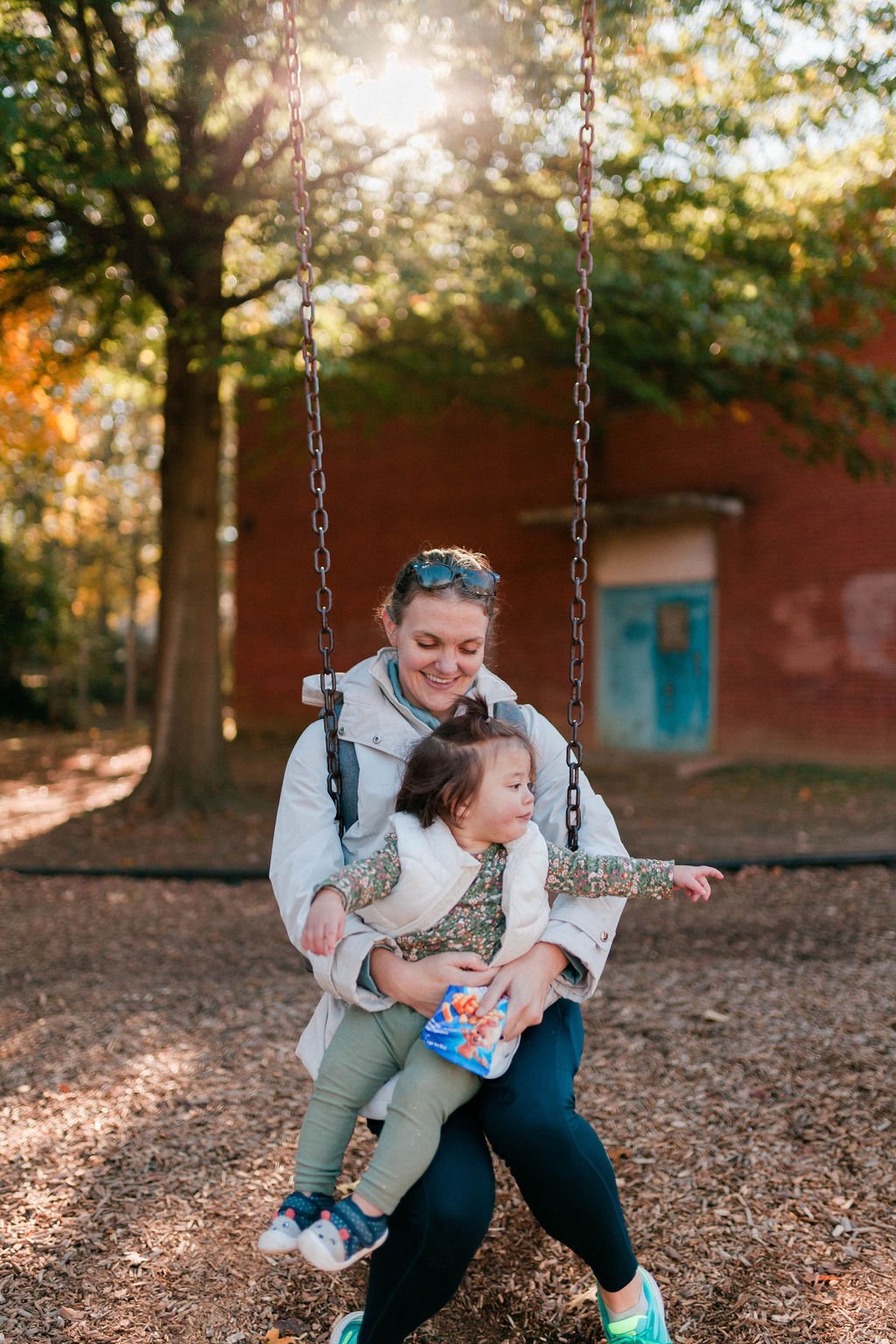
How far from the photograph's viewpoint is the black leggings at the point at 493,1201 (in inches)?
78.5

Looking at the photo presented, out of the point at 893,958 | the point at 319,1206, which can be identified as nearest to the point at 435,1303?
the point at 319,1206

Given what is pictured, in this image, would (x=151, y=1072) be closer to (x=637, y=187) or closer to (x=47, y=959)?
(x=47, y=959)

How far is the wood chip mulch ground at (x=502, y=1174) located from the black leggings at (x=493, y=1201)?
396 millimetres

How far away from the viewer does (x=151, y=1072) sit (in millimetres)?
3730

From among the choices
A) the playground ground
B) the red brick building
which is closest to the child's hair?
the playground ground

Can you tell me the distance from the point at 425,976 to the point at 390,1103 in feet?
0.79

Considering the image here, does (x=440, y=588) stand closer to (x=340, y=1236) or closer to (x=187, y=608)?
(x=340, y=1236)

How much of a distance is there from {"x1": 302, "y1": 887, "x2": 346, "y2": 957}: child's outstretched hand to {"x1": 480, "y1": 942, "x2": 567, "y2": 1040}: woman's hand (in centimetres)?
32

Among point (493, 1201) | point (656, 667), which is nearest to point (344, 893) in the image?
point (493, 1201)

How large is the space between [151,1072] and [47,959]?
1.72 metres

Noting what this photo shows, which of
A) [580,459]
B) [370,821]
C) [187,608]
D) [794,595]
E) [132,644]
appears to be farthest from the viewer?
[132,644]

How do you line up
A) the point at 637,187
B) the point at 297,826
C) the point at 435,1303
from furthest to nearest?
1. the point at 637,187
2. the point at 297,826
3. the point at 435,1303

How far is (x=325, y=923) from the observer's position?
1.99m

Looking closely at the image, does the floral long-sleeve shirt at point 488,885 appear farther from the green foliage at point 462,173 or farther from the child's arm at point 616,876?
the green foliage at point 462,173
